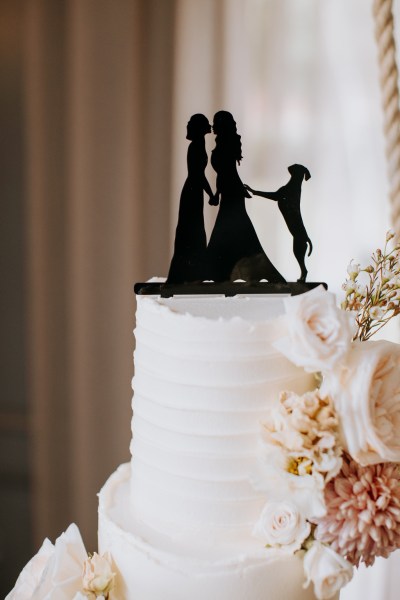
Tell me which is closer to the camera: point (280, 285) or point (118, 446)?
point (280, 285)

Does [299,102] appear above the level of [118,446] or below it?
above

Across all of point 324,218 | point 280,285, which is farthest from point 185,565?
point 324,218

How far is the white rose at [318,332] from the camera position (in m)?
0.84

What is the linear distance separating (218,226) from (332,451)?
435 mm

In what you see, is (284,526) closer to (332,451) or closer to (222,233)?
(332,451)

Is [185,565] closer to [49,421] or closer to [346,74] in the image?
[49,421]

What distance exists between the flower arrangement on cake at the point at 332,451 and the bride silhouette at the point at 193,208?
0.87 ft

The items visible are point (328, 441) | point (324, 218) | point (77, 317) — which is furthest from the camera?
point (77, 317)

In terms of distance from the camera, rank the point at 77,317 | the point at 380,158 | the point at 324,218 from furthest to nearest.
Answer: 1. the point at 77,317
2. the point at 324,218
3. the point at 380,158

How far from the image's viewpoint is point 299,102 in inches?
77.3

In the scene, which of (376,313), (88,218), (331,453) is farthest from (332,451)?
(88,218)

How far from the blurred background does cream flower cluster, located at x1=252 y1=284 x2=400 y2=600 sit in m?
1.02

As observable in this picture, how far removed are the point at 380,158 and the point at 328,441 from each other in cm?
117

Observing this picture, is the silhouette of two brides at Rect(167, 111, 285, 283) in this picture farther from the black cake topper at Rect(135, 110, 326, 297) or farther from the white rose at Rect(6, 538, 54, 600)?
the white rose at Rect(6, 538, 54, 600)
